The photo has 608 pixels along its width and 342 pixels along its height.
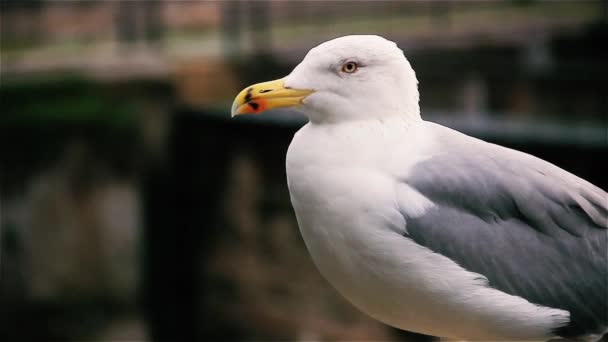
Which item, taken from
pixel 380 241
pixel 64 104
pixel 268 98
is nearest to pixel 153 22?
pixel 64 104

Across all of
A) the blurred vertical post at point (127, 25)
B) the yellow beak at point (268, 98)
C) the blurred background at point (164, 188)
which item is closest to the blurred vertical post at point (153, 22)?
the blurred vertical post at point (127, 25)

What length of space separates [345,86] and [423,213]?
0.26m

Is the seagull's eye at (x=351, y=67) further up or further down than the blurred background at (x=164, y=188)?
further up

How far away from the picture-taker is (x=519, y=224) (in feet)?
5.74

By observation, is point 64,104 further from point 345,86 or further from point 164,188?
point 345,86

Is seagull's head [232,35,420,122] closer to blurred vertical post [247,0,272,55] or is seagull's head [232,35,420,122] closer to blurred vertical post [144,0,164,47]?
blurred vertical post [247,0,272,55]

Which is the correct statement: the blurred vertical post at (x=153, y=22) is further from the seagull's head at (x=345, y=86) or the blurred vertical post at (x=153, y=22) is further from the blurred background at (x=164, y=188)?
the seagull's head at (x=345, y=86)

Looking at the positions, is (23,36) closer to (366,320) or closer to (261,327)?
(261,327)

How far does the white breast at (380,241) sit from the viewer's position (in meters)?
1.61

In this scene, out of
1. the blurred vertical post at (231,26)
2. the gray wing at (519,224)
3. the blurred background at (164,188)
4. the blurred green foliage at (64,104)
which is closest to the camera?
the gray wing at (519,224)

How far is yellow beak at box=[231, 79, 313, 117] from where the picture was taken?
1.67 m

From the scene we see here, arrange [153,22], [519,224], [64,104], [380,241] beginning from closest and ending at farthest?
[380,241] < [519,224] < [64,104] < [153,22]

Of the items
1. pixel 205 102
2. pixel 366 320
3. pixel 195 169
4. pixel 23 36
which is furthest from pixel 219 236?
pixel 23 36

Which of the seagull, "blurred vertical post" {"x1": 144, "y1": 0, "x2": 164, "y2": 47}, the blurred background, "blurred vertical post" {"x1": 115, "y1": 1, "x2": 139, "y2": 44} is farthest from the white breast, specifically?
"blurred vertical post" {"x1": 115, "y1": 1, "x2": 139, "y2": 44}
